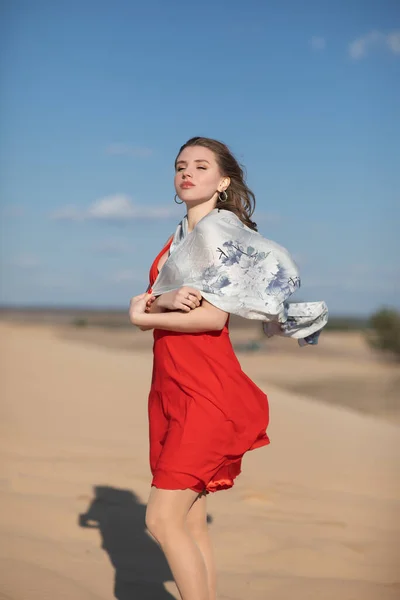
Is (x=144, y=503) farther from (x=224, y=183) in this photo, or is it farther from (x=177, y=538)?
(x=224, y=183)

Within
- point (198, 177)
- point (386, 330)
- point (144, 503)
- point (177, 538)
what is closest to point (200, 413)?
point (177, 538)

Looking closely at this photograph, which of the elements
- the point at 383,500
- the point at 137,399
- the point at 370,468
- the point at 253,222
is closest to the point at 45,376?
the point at 137,399

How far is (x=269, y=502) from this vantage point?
5426 millimetres

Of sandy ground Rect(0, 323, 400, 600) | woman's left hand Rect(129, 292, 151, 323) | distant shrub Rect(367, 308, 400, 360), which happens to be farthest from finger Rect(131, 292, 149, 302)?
distant shrub Rect(367, 308, 400, 360)

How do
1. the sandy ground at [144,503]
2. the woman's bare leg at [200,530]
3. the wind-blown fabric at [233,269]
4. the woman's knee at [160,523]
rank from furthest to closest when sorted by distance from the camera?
the sandy ground at [144,503], the woman's bare leg at [200,530], the wind-blown fabric at [233,269], the woman's knee at [160,523]

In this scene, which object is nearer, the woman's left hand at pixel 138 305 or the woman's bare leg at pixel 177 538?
the woman's bare leg at pixel 177 538

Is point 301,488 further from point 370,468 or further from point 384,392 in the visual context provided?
point 384,392

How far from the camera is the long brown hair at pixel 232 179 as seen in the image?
10.3ft

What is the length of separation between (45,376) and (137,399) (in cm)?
174

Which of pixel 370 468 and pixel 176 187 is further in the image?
pixel 370 468

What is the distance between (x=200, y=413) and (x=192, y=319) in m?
0.33

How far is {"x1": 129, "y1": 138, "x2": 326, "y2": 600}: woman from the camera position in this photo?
2.78m

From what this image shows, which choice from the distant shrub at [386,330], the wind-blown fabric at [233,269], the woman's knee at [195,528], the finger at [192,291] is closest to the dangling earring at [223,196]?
the wind-blown fabric at [233,269]

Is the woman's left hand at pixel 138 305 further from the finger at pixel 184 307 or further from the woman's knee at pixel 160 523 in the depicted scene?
the woman's knee at pixel 160 523
